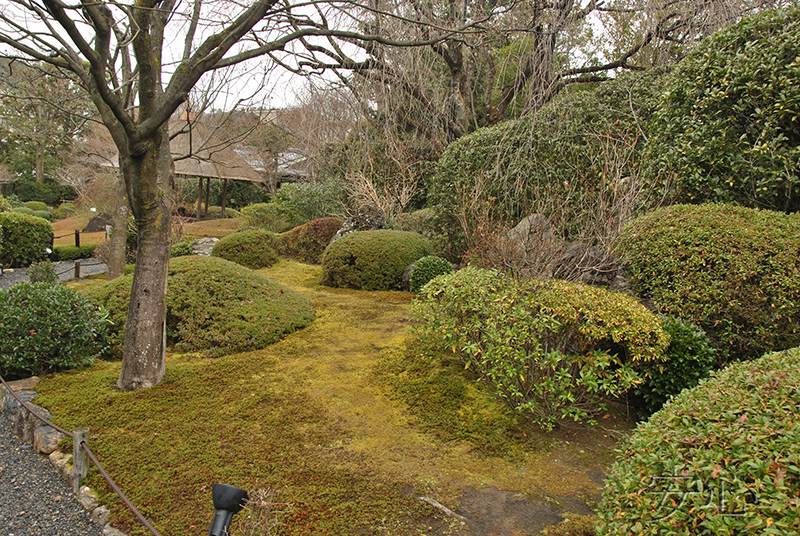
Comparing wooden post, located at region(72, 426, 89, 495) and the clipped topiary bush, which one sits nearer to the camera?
wooden post, located at region(72, 426, 89, 495)

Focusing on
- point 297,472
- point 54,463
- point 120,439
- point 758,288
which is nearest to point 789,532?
point 297,472

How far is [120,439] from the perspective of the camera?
3434mm

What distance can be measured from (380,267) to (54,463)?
608 centimetres

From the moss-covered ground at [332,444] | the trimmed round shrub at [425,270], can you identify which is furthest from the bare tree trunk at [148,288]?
the trimmed round shrub at [425,270]

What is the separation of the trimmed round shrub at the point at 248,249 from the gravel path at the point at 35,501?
726 cm

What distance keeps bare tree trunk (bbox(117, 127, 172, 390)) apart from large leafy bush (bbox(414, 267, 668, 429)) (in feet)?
8.47

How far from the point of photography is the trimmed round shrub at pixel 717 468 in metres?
1.49

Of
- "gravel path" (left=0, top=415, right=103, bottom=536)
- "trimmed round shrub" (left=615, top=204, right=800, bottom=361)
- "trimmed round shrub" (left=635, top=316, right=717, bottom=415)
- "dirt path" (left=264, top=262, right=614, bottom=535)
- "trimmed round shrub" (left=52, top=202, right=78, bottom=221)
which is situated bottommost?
"gravel path" (left=0, top=415, right=103, bottom=536)

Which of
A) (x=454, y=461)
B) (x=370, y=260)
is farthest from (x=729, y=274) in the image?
(x=370, y=260)

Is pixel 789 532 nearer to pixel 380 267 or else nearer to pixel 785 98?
pixel 785 98

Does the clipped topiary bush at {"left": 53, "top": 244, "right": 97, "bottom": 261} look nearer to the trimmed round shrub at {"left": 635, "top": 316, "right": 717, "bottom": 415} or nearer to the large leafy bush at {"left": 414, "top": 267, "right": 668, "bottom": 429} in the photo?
the large leafy bush at {"left": 414, "top": 267, "right": 668, "bottom": 429}

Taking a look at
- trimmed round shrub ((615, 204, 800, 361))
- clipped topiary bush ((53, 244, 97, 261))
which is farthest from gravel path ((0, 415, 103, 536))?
clipped topiary bush ((53, 244, 97, 261))

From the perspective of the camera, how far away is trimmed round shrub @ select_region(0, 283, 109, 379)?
443 centimetres

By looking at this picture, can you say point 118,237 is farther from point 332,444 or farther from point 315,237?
point 332,444
